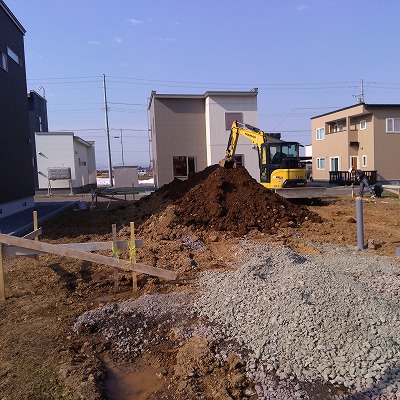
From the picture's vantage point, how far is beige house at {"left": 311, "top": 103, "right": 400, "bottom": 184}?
35.2 m

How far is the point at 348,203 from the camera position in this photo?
18984 mm

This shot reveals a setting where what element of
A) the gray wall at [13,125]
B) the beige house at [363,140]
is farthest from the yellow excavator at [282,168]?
the beige house at [363,140]

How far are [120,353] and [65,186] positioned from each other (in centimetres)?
3217

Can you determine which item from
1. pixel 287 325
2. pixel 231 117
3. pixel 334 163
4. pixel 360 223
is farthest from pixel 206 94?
pixel 287 325

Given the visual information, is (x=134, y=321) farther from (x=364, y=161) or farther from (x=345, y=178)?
(x=364, y=161)

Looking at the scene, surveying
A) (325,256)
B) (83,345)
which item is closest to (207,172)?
(325,256)

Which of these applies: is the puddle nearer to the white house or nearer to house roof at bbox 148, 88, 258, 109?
house roof at bbox 148, 88, 258, 109

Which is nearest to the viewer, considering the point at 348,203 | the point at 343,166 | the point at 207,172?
the point at 207,172

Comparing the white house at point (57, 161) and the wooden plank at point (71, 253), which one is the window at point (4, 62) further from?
the white house at point (57, 161)

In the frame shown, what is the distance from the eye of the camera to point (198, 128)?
31109mm

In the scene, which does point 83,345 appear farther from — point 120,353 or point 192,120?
point 192,120

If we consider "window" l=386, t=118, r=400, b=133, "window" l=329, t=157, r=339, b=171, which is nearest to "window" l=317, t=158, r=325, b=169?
"window" l=329, t=157, r=339, b=171

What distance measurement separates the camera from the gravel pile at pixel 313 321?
3617 millimetres

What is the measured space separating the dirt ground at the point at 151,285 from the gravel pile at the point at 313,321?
344mm
